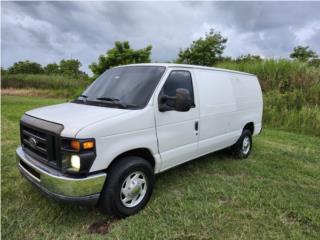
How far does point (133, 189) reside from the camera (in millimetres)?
3068

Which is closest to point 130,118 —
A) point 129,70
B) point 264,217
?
point 129,70

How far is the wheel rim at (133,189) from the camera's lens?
301cm

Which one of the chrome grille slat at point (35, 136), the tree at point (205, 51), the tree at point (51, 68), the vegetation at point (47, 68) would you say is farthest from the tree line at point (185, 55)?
the tree at point (51, 68)

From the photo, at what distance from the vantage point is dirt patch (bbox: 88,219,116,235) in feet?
9.19

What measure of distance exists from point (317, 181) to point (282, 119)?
18.6 ft

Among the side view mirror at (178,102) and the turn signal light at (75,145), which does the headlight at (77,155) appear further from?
the side view mirror at (178,102)

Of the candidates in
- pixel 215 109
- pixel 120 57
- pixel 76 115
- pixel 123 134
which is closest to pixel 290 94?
pixel 215 109

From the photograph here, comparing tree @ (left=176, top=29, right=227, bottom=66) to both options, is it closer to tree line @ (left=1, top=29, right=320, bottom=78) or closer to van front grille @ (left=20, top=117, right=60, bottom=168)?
tree line @ (left=1, top=29, right=320, bottom=78)

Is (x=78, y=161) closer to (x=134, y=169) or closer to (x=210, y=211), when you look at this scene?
(x=134, y=169)

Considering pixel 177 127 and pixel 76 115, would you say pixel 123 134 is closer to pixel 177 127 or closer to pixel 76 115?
pixel 76 115

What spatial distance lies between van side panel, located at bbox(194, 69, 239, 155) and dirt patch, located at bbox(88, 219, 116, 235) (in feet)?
6.29

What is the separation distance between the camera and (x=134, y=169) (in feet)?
9.81

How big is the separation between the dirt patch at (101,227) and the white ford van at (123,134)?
174 millimetres

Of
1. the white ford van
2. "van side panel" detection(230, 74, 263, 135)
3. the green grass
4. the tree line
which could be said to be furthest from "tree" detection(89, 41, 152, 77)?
the white ford van
